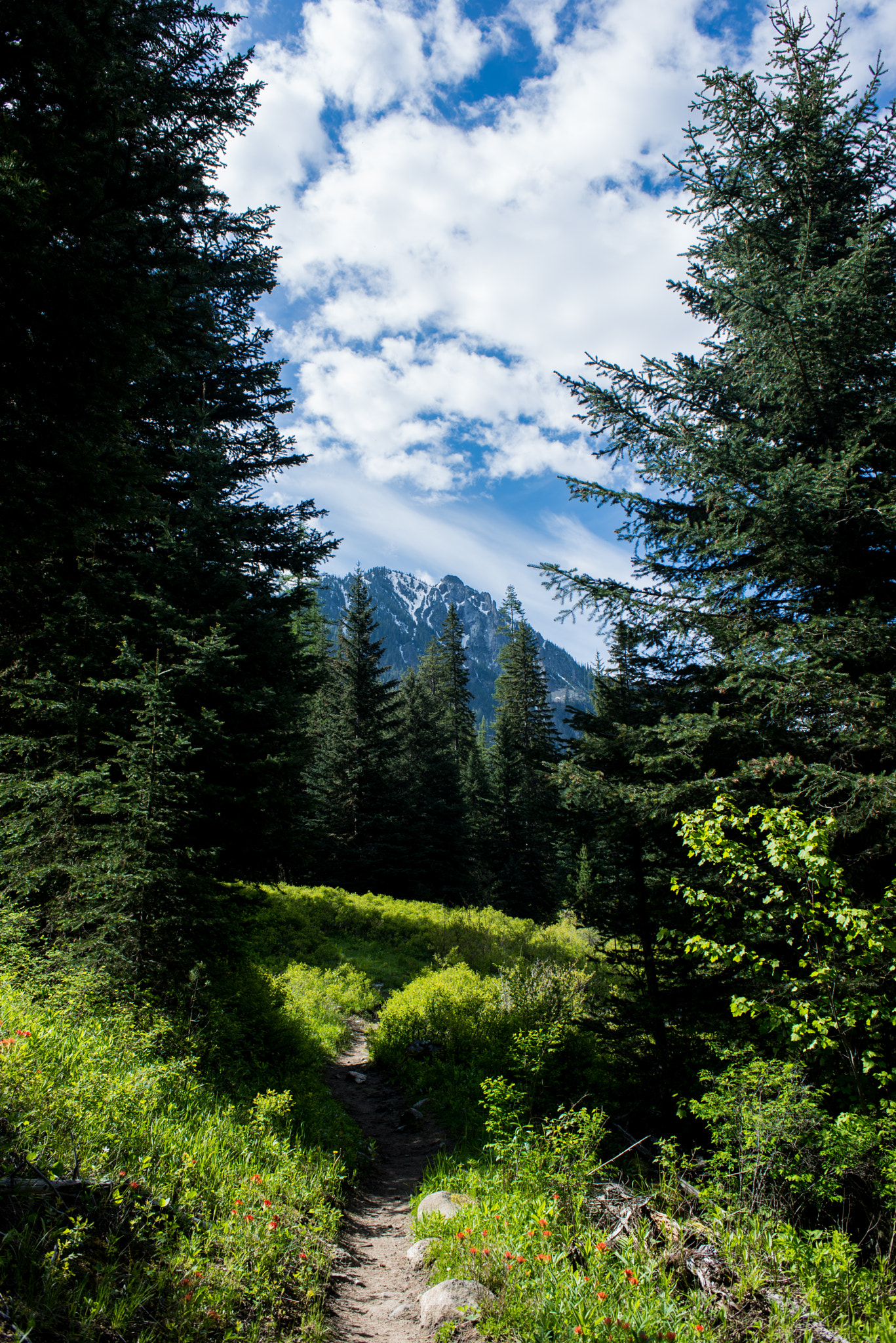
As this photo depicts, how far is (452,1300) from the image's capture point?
3.97 metres

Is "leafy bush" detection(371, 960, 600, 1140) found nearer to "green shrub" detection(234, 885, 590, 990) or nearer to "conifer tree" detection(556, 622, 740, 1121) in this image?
"conifer tree" detection(556, 622, 740, 1121)

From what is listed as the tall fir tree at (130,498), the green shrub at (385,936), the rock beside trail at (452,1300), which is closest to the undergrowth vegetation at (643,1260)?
the rock beside trail at (452,1300)

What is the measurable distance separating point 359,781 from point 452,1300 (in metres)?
23.2

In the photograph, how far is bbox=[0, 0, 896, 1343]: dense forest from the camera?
3.98 metres

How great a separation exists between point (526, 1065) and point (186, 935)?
199 inches

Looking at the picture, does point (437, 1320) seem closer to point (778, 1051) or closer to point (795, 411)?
point (778, 1051)

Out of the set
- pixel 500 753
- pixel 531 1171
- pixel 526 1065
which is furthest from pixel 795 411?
pixel 500 753

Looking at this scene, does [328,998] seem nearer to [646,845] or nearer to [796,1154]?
[646,845]

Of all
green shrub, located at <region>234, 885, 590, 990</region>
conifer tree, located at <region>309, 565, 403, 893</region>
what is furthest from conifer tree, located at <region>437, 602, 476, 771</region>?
green shrub, located at <region>234, 885, 590, 990</region>

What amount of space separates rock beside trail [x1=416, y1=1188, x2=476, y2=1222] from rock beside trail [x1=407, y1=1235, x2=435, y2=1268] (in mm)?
242

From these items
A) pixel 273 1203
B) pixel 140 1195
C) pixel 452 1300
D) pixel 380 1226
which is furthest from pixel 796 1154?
pixel 140 1195

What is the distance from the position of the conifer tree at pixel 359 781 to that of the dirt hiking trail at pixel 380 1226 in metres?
16.5

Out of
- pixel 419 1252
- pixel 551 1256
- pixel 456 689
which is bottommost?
pixel 419 1252

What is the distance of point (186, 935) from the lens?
Result: 25.1 ft
